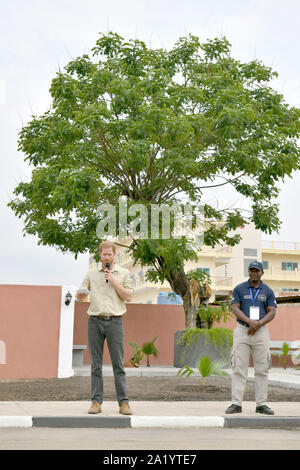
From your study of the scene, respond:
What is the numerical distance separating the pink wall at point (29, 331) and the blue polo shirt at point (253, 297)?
762 centimetres

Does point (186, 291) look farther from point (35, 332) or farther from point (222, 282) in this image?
point (222, 282)

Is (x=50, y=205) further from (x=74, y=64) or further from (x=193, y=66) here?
(x=193, y=66)

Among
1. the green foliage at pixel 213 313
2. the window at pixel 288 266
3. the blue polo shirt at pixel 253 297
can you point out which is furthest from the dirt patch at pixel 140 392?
the window at pixel 288 266

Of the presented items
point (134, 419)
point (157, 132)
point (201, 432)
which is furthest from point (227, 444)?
point (157, 132)

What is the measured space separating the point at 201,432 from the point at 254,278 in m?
2.10

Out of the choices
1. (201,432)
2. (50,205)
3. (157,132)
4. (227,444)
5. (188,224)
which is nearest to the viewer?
(227,444)

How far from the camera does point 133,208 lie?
17625 mm

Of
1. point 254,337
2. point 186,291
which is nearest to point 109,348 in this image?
point 254,337

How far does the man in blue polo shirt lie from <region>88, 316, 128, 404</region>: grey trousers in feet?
4.85

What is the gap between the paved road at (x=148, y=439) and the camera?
576cm

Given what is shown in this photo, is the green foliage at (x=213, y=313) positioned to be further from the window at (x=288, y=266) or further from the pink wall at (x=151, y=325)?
the window at (x=288, y=266)

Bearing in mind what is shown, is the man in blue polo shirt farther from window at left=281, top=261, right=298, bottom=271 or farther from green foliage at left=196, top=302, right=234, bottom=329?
Answer: window at left=281, top=261, right=298, bottom=271

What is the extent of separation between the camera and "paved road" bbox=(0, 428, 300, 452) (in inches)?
227

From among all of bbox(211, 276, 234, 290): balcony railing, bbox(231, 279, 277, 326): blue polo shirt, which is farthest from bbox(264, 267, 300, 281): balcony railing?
bbox(231, 279, 277, 326): blue polo shirt
